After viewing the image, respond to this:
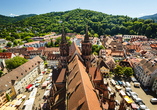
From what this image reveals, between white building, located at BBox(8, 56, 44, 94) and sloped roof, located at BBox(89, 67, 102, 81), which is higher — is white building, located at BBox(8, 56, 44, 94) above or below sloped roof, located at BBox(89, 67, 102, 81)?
below

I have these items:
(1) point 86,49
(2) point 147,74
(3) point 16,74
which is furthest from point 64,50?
(2) point 147,74

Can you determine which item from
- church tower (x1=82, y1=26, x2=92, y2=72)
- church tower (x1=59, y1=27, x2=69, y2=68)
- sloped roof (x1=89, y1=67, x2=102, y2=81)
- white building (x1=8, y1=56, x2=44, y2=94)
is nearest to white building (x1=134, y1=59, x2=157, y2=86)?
sloped roof (x1=89, y1=67, x2=102, y2=81)

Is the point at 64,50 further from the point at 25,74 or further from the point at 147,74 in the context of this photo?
the point at 147,74

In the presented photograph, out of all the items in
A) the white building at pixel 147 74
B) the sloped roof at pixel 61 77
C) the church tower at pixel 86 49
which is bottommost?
the white building at pixel 147 74

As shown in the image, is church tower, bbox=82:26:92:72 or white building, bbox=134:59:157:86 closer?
church tower, bbox=82:26:92:72

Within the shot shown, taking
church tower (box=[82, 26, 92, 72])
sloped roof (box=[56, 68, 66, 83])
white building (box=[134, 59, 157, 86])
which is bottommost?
white building (box=[134, 59, 157, 86])

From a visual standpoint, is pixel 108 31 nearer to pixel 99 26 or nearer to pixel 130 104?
pixel 99 26

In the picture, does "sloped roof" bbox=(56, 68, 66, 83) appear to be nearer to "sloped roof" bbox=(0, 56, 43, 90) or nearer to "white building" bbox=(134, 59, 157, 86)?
"sloped roof" bbox=(0, 56, 43, 90)

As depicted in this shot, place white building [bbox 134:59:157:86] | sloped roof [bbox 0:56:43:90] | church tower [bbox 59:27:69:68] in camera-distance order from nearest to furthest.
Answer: church tower [bbox 59:27:69:68] < sloped roof [bbox 0:56:43:90] < white building [bbox 134:59:157:86]

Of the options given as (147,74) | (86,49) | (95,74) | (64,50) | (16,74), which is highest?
(64,50)

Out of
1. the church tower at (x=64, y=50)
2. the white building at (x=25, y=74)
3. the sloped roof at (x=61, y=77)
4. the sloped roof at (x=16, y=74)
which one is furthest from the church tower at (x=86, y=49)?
the sloped roof at (x=16, y=74)

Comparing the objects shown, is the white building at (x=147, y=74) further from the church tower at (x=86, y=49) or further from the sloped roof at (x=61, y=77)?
the sloped roof at (x=61, y=77)

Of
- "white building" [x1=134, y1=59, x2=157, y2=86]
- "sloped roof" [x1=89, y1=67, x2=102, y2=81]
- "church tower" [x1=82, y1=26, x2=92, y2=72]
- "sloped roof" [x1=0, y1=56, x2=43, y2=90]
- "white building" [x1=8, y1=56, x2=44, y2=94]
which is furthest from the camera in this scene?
"white building" [x1=134, y1=59, x2=157, y2=86]
